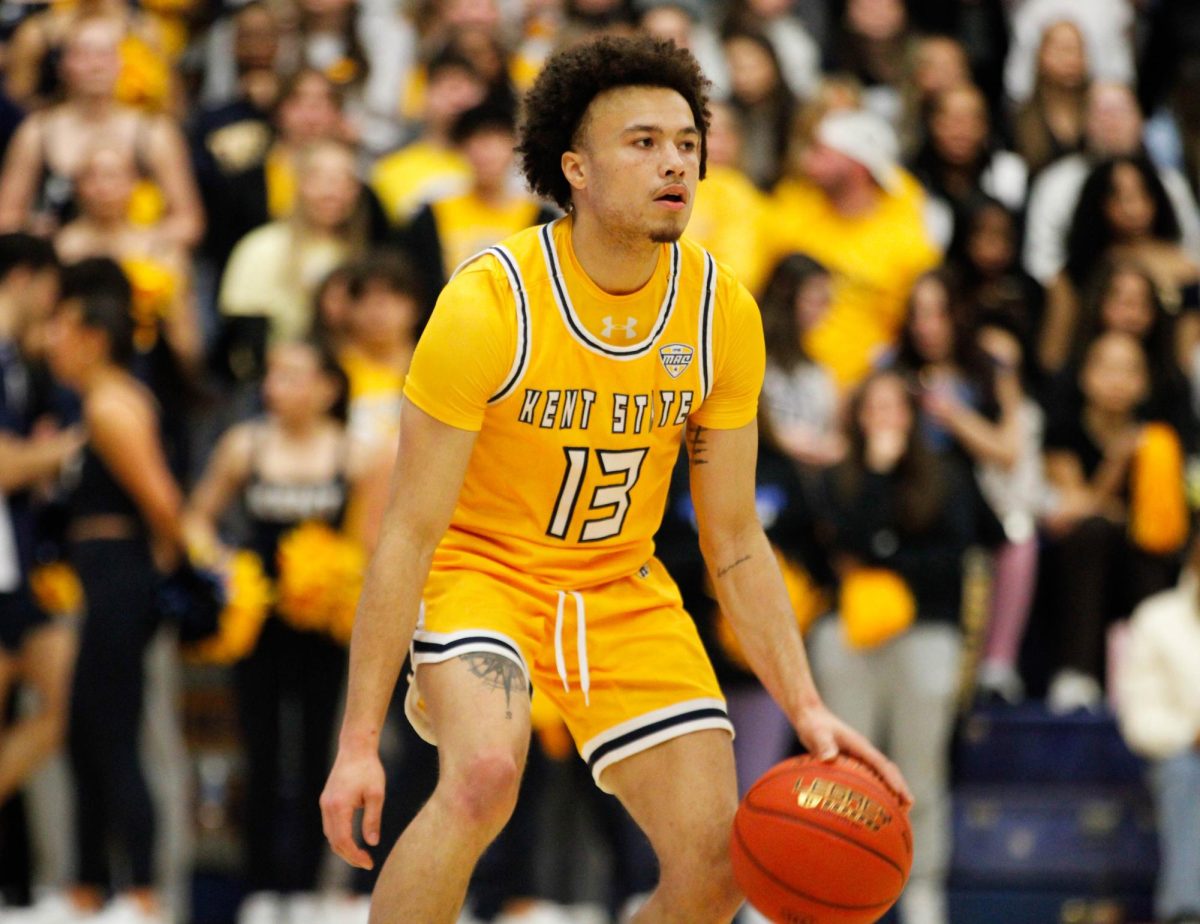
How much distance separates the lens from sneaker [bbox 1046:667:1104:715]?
8.77m

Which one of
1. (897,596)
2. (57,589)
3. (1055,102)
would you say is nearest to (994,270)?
(1055,102)

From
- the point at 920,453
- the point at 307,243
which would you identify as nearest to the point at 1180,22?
the point at 920,453

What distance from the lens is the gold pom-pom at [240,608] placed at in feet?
25.3

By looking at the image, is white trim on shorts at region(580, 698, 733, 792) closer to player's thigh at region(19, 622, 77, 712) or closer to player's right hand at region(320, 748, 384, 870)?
player's right hand at region(320, 748, 384, 870)

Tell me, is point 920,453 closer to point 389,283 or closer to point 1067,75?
point 389,283

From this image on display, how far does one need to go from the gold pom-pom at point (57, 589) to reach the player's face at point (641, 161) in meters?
4.00

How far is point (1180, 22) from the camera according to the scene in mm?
11562

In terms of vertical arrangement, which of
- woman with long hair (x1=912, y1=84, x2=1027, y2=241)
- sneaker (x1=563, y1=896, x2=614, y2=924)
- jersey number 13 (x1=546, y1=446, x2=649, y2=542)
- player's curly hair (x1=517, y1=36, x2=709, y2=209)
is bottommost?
sneaker (x1=563, y1=896, x2=614, y2=924)

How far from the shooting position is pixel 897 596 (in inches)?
318

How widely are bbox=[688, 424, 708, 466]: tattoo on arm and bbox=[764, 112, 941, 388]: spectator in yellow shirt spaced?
4.12 meters

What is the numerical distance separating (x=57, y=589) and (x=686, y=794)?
13.8 feet

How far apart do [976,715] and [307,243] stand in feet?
11.4

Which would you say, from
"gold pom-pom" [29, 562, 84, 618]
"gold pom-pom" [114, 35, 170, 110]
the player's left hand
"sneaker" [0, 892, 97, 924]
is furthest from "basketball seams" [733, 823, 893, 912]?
"gold pom-pom" [114, 35, 170, 110]

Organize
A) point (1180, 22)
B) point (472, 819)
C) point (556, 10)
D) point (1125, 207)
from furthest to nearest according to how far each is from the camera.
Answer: point (1180, 22) → point (556, 10) → point (1125, 207) → point (472, 819)
